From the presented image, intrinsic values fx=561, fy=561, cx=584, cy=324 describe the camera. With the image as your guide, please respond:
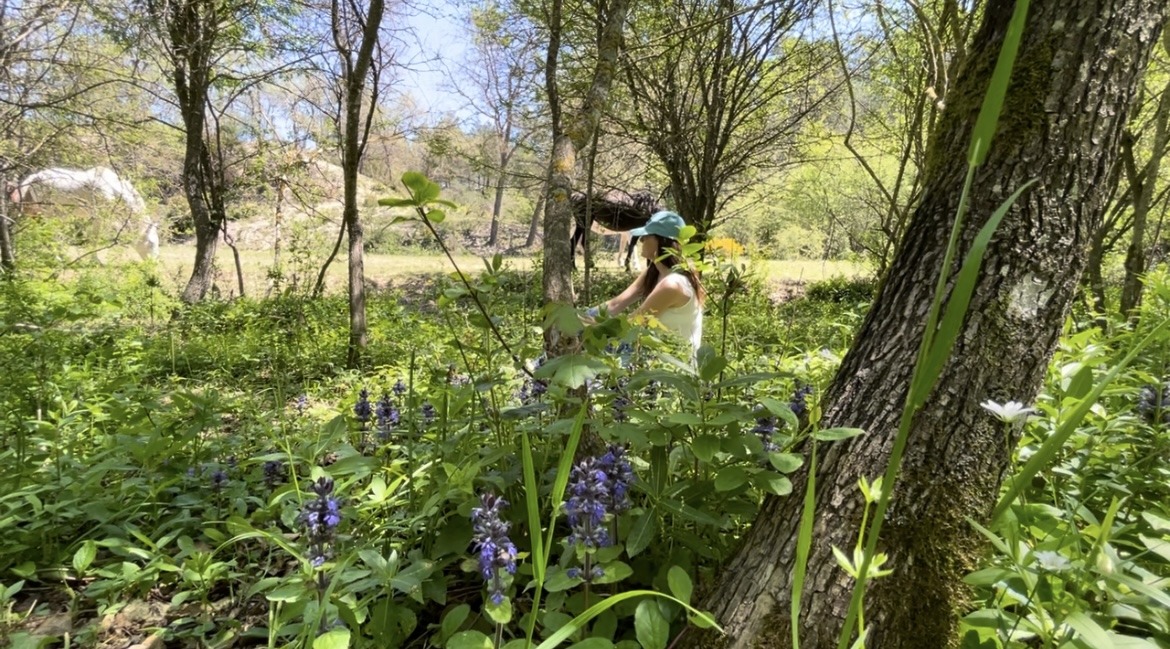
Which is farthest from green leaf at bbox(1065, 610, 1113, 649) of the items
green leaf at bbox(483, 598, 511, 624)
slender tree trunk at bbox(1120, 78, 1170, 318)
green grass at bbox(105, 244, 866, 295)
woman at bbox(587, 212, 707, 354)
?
green grass at bbox(105, 244, 866, 295)

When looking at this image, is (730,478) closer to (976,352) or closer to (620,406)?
(620,406)

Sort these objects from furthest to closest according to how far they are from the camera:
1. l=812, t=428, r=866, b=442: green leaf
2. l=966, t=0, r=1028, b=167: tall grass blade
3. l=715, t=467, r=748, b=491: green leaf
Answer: l=715, t=467, r=748, b=491: green leaf, l=812, t=428, r=866, b=442: green leaf, l=966, t=0, r=1028, b=167: tall grass blade

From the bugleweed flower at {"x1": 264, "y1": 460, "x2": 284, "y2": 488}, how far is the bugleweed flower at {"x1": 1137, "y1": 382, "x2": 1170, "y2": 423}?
7.39ft

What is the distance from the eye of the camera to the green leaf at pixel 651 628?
0.85 metres

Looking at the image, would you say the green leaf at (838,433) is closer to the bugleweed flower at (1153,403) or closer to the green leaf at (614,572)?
the green leaf at (614,572)

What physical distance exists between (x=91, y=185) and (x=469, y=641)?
33.3 ft

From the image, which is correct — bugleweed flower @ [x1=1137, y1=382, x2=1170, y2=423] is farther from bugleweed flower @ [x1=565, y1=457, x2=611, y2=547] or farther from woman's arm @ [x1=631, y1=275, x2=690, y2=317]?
woman's arm @ [x1=631, y1=275, x2=690, y2=317]

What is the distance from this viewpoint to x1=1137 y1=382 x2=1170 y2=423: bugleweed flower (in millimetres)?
1255

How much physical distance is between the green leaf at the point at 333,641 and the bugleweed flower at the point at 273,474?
997 mm

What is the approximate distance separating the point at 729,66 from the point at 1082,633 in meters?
6.66

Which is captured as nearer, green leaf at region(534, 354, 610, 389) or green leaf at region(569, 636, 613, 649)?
green leaf at region(569, 636, 613, 649)

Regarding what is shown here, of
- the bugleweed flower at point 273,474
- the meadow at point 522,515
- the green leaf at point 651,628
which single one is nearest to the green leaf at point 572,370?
the meadow at point 522,515

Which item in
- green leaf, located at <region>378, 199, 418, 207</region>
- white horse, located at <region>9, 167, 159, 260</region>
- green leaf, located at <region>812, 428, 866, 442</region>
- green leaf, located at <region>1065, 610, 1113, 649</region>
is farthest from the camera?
white horse, located at <region>9, 167, 159, 260</region>

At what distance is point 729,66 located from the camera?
20.7 ft
